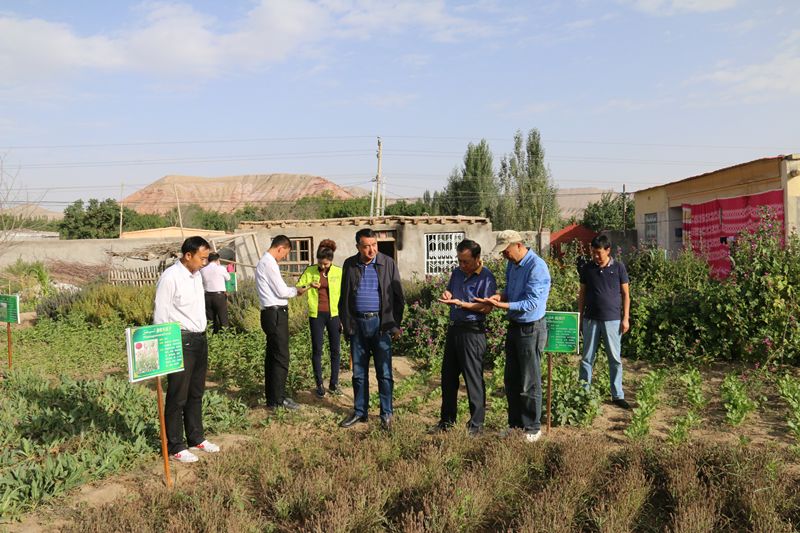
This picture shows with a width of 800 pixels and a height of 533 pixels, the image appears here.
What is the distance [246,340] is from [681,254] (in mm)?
7713

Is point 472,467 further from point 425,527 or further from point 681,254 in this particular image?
point 681,254

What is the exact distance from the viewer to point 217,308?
10039 millimetres

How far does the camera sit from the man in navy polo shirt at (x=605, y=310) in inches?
230

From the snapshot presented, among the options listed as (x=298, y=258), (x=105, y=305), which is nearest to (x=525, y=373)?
(x=105, y=305)

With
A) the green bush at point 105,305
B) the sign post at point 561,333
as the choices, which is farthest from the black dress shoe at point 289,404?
the green bush at point 105,305

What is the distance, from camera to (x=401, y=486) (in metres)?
3.84

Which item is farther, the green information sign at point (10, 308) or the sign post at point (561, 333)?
the green information sign at point (10, 308)

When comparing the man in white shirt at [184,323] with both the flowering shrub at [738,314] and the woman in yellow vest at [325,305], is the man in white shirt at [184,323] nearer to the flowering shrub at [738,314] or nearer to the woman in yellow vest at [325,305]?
the woman in yellow vest at [325,305]


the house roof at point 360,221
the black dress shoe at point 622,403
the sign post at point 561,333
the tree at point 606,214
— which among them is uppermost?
the tree at point 606,214

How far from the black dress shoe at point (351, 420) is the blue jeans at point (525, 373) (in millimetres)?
1410

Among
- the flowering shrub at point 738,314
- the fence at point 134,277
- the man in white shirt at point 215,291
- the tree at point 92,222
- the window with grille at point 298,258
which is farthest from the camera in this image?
the tree at point 92,222

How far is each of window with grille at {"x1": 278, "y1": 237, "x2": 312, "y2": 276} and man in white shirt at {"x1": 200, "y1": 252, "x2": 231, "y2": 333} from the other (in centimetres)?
928

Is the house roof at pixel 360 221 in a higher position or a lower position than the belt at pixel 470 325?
higher

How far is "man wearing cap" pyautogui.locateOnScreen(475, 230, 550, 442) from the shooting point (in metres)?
4.79
